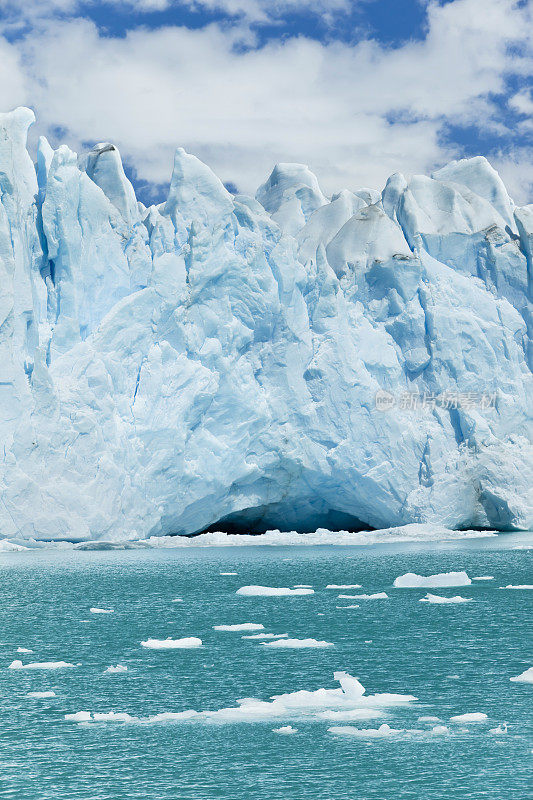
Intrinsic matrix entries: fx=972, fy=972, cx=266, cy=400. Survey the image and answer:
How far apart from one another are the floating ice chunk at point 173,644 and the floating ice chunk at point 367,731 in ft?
14.7

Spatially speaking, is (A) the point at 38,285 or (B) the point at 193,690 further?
(A) the point at 38,285

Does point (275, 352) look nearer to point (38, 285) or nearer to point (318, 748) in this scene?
point (38, 285)

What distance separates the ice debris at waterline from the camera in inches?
361

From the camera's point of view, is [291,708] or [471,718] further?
[291,708]

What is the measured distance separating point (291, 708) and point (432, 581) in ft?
31.8

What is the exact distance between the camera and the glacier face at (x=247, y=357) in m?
26.3

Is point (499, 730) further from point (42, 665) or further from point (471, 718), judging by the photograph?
point (42, 665)

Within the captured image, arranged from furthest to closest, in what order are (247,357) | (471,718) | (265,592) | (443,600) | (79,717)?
(247,357) → (265,592) → (443,600) → (79,717) → (471,718)

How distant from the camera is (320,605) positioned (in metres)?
16.7

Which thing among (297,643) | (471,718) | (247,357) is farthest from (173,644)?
(247,357)

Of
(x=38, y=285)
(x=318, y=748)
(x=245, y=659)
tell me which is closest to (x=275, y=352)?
(x=38, y=285)

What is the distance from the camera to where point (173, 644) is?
12.9 m

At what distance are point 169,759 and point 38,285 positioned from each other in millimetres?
21944

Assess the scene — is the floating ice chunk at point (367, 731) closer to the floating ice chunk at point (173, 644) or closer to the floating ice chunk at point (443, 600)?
the floating ice chunk at point (173, 644)
